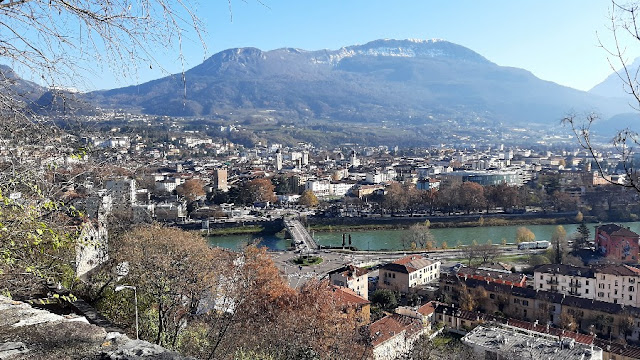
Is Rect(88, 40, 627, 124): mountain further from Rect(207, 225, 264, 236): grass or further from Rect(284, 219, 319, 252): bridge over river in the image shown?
Rect(284, 219, 319, 252): bridge over river

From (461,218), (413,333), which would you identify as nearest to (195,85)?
(461,218)

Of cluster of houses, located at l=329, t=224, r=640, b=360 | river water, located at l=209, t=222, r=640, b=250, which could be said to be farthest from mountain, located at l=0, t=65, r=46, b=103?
river water, located at l=209, t=222, r=640, b=250

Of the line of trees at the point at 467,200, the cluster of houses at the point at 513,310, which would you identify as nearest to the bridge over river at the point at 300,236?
the cluster of houses at the point at 513,310

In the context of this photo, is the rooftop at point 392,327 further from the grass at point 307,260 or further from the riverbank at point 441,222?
the riverbank at point 441,222

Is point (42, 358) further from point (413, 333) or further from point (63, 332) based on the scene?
point (413, 333)

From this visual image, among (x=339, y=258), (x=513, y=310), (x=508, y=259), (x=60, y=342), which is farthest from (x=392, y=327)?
(x=508, y=259)

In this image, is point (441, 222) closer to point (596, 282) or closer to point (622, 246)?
point (622, 246)
